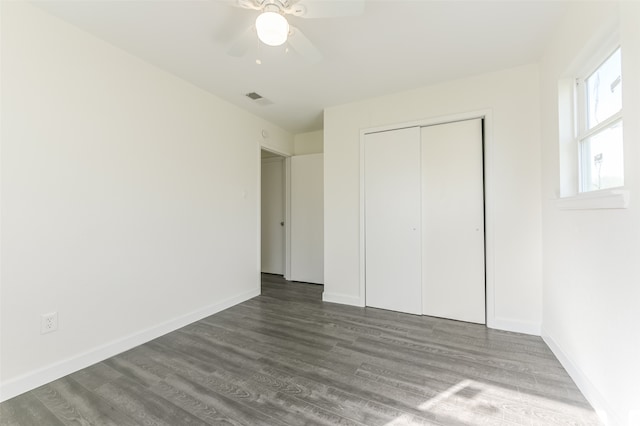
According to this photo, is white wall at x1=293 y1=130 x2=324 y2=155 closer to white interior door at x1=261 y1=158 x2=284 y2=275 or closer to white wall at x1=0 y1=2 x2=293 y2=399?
white interior door at x1=261 y1=158 x2=284 y2=275

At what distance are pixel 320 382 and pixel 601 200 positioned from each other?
1.92 meters

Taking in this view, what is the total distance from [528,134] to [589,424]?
7.21 ft

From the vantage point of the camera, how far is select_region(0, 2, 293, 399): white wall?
1.66 meters

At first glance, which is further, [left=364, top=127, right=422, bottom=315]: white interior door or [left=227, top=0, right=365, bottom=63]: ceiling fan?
[left=364, top=127, right=422, bottom=315]: white interior door

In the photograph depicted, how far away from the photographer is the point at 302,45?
1740 millimetres

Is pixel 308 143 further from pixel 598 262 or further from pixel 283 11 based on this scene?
pixel 598 262

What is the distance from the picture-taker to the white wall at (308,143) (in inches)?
173

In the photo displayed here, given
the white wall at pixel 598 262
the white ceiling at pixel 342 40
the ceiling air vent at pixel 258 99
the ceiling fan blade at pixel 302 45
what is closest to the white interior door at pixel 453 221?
the white wall at pixel 598 262

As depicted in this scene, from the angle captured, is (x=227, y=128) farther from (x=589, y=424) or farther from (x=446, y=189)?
(x=589, y=424)

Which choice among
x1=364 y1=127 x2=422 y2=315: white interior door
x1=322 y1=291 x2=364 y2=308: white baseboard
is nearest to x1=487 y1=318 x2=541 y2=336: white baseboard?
x1=364 y1=127 x2=422 y2=315: white interior door

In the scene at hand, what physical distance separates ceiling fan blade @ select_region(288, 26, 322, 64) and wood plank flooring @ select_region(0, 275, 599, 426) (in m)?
2.23

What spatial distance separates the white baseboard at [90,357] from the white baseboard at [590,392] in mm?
3141

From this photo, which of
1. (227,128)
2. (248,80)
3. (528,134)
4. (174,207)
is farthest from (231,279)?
(528,134)

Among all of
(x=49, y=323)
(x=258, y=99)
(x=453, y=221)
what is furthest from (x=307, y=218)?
(x=49, y=323)
